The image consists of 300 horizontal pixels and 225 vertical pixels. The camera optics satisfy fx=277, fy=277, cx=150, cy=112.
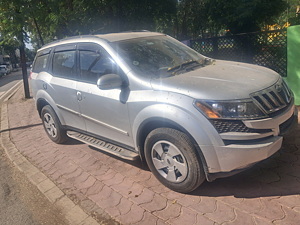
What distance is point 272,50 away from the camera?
6137 mm

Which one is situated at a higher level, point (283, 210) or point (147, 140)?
point (147, 140)

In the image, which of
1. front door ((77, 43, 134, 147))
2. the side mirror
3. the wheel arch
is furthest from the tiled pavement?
the side mirror

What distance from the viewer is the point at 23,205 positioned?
3.44m

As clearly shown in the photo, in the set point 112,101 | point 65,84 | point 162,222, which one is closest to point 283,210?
point 162,222

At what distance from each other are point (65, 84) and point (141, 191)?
2.11 m

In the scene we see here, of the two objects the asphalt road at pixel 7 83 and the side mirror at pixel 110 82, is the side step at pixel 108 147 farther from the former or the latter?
Result: the asphalt road at pixel 7 83

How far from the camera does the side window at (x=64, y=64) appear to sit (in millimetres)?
4258

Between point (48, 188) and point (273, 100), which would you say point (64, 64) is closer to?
point (48, 188)

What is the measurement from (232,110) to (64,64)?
2925 mm

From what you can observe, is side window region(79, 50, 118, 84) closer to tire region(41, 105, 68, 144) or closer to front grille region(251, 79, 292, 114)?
tire region(41, 105, 68, 144)

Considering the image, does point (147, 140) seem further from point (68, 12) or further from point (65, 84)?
point (68, 12)

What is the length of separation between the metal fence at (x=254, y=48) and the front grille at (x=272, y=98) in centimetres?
318

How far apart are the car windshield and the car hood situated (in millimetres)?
224

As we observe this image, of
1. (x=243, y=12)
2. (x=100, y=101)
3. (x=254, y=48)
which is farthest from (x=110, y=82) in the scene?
(x=243, y=12)
